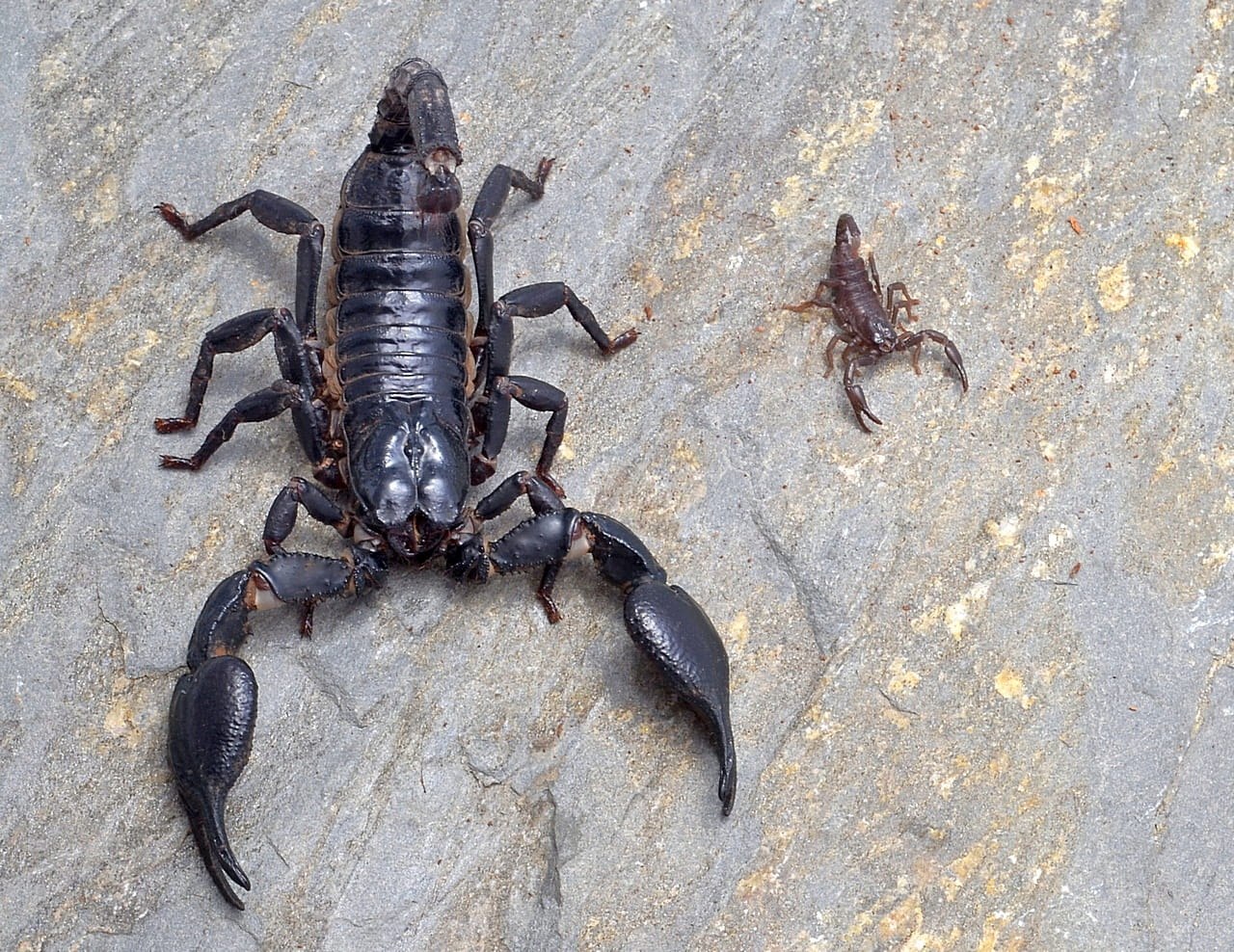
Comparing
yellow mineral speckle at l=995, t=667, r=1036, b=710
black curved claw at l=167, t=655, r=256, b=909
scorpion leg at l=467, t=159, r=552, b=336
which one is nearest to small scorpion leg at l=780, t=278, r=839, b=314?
scorpion leg at l=467, t=159, r=552, b=336

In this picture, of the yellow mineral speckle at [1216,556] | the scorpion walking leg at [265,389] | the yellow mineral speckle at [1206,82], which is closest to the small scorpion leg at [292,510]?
the scorpion walking leg at [265,389]

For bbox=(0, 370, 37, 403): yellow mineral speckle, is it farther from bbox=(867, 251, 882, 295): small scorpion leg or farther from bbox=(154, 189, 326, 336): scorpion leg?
bbox=(867, 251, 882, 295): small scorpion leg

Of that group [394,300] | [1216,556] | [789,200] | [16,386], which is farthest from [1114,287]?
[16,386]

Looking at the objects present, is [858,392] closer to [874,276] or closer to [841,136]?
[874,276]

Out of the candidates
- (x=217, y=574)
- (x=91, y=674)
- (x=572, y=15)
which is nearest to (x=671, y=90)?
(x=572, y=15)

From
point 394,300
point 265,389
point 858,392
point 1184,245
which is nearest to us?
point 265,389

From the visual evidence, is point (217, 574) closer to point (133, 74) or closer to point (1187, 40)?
point (133, 74)

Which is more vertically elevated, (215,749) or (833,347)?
(833,347)
